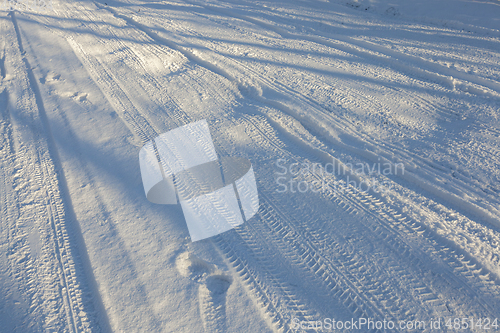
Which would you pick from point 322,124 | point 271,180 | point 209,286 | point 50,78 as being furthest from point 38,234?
point 50,78

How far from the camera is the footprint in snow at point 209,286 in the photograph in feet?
8.02

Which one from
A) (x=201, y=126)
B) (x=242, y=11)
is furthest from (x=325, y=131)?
(x=242, y=11)

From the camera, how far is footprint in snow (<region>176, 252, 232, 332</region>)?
245 centimetres

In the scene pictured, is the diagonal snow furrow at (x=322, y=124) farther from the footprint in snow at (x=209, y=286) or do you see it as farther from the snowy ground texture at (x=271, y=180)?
the footprint in snow at (x=209, y=286)

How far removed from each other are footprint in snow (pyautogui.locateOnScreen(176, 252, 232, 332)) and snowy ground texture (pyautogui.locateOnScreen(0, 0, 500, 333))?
0.04 ft

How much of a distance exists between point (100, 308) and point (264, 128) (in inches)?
115

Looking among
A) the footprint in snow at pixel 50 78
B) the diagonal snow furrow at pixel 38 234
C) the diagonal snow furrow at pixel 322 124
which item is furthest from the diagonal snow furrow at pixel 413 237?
the footprint in snow at pixel 50 78

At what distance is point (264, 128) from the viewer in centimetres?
435

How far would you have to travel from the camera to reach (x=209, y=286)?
8.87ft

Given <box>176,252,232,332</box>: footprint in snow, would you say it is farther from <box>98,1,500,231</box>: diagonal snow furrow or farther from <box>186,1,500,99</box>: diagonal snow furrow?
<box>186,1,500,99</box>: diagonal snow furrow

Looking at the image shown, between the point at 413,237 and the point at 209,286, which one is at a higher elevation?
the point at 413,237

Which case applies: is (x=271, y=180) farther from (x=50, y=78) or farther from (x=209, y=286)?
(x=50, y=78)

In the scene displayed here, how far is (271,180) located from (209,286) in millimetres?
1428

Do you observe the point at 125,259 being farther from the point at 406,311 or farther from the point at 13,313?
the point at 406,311
